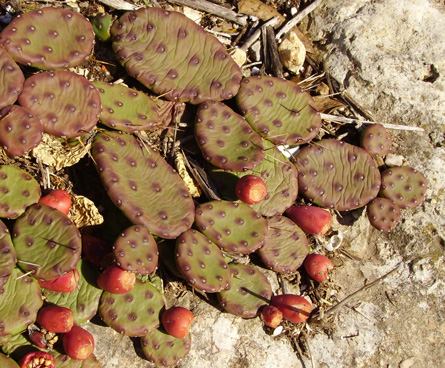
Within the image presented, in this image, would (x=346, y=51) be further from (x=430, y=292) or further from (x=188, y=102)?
(x=430, y=292)

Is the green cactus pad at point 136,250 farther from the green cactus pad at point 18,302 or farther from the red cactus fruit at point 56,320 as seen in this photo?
the green cactus pad at point 18,302

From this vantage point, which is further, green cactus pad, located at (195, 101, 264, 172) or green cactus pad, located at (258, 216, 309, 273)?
green cactus pad, located at (258, 216, 309, 273)

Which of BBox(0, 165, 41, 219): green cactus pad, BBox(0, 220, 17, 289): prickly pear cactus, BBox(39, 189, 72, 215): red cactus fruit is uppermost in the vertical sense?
BBox(0, 165, 41, 219): green cactus pad

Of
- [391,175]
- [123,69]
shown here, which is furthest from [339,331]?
[123,69]

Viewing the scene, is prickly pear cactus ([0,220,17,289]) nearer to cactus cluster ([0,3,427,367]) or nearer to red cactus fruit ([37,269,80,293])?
cactus cluster ([0,3,427,367])

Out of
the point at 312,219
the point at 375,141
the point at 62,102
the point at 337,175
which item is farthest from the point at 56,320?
the point at 375,141

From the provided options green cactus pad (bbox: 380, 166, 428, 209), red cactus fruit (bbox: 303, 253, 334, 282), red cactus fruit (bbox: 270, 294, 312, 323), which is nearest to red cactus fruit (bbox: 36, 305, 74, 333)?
red cactus fruit (bbox: 270, 294, 312, 323)
